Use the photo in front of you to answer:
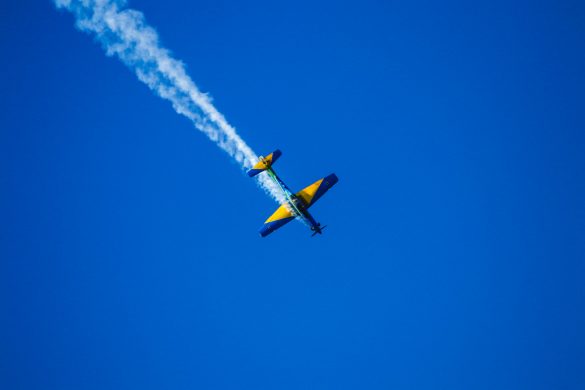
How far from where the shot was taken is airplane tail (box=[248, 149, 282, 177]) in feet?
85.0

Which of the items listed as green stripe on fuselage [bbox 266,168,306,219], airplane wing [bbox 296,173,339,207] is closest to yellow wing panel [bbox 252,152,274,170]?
green stripe on fuselage [bbox 266,168,306,219]

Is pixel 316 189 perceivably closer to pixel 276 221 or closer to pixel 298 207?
pixel 298 207

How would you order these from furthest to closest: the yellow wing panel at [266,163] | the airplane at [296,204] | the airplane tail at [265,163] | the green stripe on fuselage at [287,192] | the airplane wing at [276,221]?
the airplane wing at [276,221] → the airplane at [296,204] → the green stripe on fuselage at [287,192] → the yellow wing panel at [266,163] → the airplane tail at [265,163]

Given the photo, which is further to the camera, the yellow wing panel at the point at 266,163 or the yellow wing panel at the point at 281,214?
the yellow wing panel at the point at 281,214

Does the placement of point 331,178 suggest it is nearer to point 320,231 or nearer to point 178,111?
point 320,231

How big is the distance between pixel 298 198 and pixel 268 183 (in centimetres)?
220

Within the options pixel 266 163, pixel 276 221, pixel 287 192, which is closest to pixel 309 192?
pixel 287 192

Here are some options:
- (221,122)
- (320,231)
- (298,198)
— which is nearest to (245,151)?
(221,122)

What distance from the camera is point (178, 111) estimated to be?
27578 mm

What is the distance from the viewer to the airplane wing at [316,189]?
28886 mm

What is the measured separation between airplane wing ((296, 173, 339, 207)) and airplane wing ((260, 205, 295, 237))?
1.44 meters

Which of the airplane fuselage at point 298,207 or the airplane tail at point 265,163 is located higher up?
the airplane tail at point 265,163

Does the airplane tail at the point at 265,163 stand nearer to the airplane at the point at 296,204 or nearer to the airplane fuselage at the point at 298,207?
the airplane at the point at 296,204

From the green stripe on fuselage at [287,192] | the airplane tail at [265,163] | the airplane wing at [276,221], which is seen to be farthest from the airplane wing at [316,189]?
the airplane tail at [265,163]
